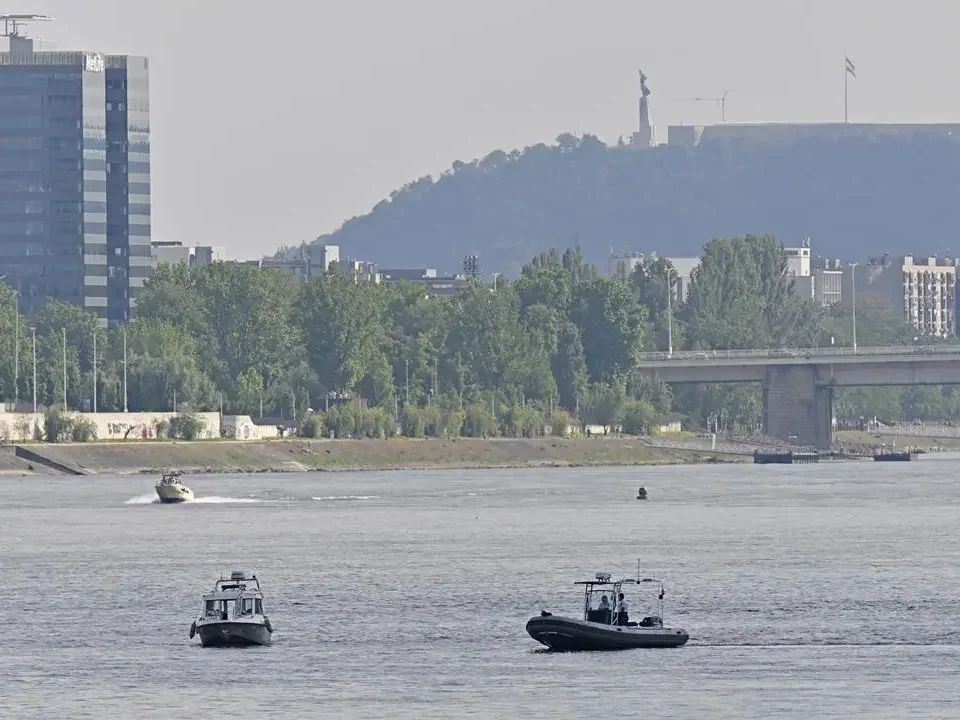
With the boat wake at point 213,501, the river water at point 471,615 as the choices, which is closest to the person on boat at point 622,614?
the river water at point 471,615

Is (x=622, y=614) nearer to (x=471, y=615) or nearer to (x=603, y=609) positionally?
(x=603, y=609)

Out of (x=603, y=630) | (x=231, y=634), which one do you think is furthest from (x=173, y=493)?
(x=603, y=630)

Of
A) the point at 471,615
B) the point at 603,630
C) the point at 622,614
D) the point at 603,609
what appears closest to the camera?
the point at 603,630

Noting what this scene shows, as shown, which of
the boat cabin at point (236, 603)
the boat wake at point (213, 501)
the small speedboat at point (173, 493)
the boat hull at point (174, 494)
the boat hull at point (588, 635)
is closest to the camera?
the boat hull at point (588, 635)

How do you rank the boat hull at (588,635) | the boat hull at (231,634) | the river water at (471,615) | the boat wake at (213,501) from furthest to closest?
the boat wake at (213,501) < the boat hull at (231,634) < the boat hull at (588,635) < the river water at (471,615)

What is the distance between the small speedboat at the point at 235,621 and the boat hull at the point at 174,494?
10190cm

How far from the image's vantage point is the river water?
79438 millimetres

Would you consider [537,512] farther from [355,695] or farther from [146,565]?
[355,695]

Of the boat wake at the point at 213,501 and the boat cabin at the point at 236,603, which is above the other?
the boat wake at the point at 213,501

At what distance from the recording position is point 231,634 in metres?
91.5

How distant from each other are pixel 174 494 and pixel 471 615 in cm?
9523

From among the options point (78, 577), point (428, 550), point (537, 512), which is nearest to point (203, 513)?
point (537, 512)

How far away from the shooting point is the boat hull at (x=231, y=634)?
9131 cm

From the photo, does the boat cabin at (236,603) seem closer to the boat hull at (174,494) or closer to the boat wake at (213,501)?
the boat wake at (213,501)
